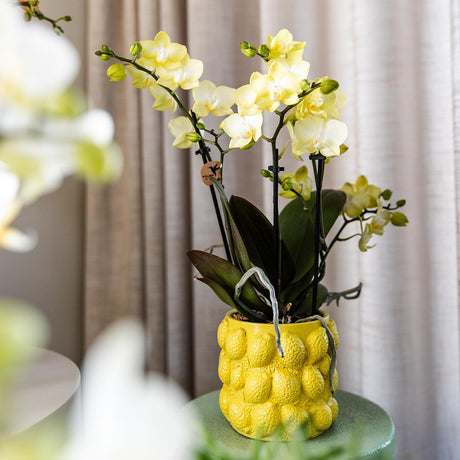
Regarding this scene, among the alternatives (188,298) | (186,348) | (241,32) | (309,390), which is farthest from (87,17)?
(309,390)

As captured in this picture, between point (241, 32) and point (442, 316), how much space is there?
0.76 meters

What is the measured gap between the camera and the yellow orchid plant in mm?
632

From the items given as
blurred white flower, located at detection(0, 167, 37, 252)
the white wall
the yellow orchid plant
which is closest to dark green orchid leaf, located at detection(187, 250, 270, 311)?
the yellow orchid plant

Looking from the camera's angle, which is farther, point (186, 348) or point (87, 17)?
point (87, 17)

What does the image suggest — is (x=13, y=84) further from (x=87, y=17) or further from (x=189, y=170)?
(x=87, y=17)

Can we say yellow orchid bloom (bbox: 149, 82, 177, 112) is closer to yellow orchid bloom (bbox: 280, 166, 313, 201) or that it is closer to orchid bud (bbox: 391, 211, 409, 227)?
yellow orchid bloom (bbox: 280, 166, 313, 201)

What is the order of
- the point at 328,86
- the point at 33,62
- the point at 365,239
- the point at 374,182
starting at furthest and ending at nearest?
the point at 374,182 → the point at 365,239 → the point at 328,86 → the point at 33,62

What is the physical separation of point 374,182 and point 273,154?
15.0 inches

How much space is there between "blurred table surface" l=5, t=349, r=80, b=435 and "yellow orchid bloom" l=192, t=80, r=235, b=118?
401 mm

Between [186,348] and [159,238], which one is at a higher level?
[159,238]

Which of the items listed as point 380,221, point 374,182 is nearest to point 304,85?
point 380,221

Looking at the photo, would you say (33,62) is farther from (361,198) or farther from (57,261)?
(57,261)

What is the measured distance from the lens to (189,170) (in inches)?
51.9

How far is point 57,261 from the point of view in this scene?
1.43m
